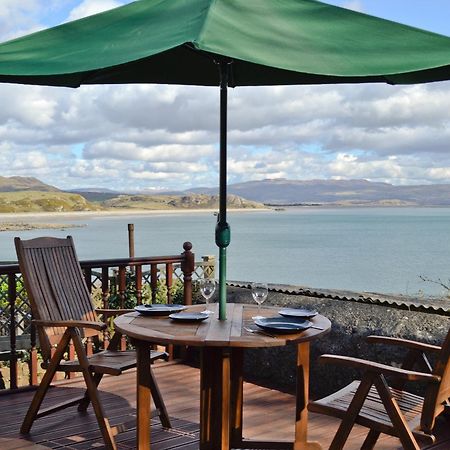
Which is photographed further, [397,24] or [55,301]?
[55,301]

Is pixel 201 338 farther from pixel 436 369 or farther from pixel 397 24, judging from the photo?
pixel 397 24

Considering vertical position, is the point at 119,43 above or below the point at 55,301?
above

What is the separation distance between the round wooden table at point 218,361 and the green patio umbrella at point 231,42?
0.27m

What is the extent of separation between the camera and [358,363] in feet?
9.35

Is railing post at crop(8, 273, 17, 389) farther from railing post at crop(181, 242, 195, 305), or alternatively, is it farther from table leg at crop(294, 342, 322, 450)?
table leg at crop(294, 342, 322, 450)

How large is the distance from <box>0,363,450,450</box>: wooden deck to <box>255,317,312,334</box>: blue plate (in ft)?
3.01

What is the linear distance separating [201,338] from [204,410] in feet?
1.82

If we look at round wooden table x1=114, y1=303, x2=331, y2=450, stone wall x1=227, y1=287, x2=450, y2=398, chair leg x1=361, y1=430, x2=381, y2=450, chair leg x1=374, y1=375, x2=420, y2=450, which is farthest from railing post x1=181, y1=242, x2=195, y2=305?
chair leg x1=374, y1=375, x2=420, y2=450

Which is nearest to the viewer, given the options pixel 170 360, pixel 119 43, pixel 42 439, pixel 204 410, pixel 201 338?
pixel 119 43

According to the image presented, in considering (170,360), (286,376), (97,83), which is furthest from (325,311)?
(97,83)

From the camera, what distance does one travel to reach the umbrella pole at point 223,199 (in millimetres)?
3385

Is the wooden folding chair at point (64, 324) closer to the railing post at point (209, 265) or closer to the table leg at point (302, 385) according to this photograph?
the table leg at point (302, 385)

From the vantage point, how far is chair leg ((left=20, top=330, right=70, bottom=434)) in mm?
3812

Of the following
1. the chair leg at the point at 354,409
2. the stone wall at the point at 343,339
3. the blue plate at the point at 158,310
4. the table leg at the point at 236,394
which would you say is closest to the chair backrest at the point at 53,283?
the blue plate at the point at 158,310
